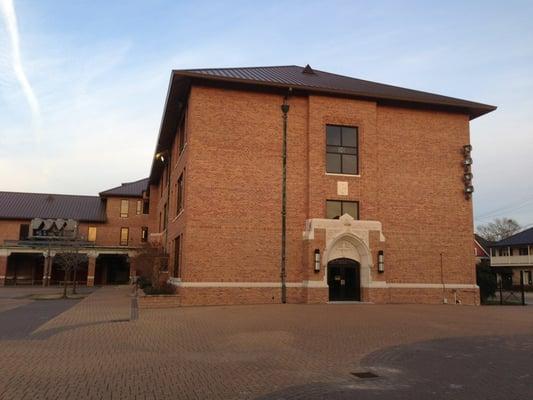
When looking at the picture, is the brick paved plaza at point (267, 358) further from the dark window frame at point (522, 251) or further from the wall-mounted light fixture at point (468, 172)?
the dark window frame at point (522, 251)

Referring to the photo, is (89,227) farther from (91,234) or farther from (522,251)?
(522,251)

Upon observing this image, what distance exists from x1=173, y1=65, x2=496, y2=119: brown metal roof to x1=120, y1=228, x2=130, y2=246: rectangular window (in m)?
31.9

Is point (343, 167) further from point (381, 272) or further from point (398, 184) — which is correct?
point (381, 272)

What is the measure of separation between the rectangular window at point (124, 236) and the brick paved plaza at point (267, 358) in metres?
38.2

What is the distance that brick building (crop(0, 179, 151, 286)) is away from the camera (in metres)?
51.6

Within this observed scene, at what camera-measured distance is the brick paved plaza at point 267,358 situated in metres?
7.86

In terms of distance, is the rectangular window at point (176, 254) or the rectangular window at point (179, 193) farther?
the rectangular window at point (179, 193)

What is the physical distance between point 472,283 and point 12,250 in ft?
139

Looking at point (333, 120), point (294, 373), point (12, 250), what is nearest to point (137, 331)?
point (294, 373)

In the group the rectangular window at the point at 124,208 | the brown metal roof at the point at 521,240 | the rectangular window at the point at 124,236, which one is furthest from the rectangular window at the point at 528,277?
the rectangular window at the point at 124,208

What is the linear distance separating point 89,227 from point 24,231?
256 inches

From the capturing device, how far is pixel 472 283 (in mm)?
26203

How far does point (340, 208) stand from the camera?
24844 millimetres

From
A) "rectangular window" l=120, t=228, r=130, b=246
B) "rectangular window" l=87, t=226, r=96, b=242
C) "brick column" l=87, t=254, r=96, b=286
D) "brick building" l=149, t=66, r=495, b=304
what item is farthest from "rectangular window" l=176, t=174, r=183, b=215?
"rectangular window" l=87, t=226, r=96, b=242
